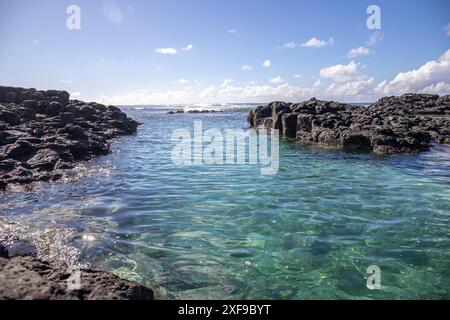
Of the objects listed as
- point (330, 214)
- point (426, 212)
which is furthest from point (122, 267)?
point (426, 212)

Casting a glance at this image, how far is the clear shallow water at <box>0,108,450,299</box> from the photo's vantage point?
19.8 ft

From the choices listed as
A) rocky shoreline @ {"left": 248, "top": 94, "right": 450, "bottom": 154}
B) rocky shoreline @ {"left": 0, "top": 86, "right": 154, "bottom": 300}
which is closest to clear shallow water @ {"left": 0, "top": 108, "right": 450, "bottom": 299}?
rocky shoreline @ {"left": 0, "top": 86, "right": 154, "bottom": 300}

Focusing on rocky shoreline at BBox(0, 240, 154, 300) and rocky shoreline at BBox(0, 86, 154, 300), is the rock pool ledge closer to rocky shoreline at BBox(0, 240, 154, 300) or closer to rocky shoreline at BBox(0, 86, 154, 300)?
rocky shoreline at BBox(0, 86, 154, 300)

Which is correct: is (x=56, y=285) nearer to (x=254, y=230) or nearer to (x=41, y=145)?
(x=254, y=230)

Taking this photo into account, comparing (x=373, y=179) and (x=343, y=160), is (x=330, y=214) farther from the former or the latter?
(x=343, y=160)

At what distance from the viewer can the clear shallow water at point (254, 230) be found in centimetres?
604

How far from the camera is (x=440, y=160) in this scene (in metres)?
17.2

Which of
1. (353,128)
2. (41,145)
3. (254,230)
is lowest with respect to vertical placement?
(254,230)

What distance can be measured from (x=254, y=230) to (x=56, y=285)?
16.8 feet

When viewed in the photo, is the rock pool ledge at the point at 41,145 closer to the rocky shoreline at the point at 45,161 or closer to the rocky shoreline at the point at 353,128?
the rocky shoreline at the point at 45,161

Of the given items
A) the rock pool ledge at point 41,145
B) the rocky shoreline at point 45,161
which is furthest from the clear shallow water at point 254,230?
the rock pool ledge at point 41,145

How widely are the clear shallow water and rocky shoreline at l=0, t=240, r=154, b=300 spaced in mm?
1261

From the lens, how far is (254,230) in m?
8.36

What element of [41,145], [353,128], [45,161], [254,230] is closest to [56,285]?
[254,230]
